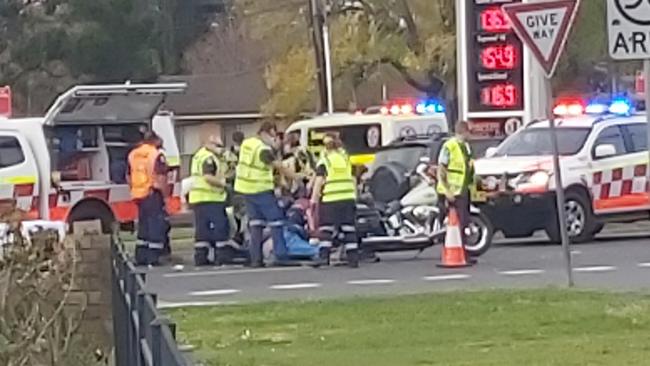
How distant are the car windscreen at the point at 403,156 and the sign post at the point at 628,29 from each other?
1463cm

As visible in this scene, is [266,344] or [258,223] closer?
[266,344]

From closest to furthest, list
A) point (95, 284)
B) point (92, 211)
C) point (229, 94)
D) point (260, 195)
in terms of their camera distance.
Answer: point (95, 284), point (260, 195), point (92, 211), point (229, 94)

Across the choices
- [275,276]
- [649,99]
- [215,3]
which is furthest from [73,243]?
[215,3]

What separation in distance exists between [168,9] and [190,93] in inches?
211

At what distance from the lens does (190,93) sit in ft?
214

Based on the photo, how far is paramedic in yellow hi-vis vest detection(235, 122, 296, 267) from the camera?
20.2 meters

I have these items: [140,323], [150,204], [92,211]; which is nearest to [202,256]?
[150,204]

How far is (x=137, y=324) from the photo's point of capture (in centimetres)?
649

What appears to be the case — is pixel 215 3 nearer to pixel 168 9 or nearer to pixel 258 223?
pixel 168 9

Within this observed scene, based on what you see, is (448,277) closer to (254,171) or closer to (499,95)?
(254,171)

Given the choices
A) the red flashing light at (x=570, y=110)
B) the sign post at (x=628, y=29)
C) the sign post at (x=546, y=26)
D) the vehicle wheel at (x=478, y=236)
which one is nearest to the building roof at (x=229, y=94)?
the red flashing light at (x=570, y=110)

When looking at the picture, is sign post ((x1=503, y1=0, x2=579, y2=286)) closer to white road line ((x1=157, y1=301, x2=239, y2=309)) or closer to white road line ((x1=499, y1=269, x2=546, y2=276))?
white road line ((x1=157, y1=301, x2=239, y2=309))

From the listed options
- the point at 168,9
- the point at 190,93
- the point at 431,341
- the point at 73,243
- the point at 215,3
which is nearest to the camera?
the point at 73,243

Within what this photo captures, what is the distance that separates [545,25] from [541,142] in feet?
30.8
